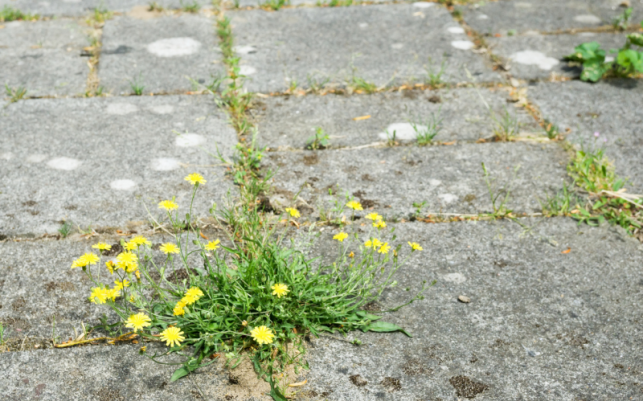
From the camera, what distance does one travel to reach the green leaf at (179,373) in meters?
1.49

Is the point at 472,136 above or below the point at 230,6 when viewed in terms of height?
below

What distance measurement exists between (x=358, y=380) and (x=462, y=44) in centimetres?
238

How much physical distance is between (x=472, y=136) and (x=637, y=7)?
6.82 feet

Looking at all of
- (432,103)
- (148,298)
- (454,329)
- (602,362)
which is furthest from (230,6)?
(602,362)

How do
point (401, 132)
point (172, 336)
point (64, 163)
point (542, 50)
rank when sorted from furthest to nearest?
1. point (542, 50)
2. point (401, 132)
3. point (64, 163)
4. point (172, 336)

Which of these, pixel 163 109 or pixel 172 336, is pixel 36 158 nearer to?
pixel 163 109

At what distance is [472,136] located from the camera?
2.57 m

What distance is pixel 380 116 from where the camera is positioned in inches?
106

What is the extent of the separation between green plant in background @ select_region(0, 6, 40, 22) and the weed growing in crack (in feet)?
3.14

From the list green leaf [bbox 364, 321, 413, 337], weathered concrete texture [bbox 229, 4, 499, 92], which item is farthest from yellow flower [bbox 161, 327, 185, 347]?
weathered concrete texture [bbox 229, 4, 499, 92]

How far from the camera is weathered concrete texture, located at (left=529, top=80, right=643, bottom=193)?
244 cm

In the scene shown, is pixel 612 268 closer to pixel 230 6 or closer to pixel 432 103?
pixel 432 103

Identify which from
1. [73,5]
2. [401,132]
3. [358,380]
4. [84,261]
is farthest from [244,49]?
[358,380]

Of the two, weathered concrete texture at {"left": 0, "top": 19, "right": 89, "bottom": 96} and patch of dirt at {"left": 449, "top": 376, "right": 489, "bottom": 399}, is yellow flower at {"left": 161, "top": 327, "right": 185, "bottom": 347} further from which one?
weathered concrete texture at {"left": 0, "top": 19, "right": 89, "bottom": 96}
